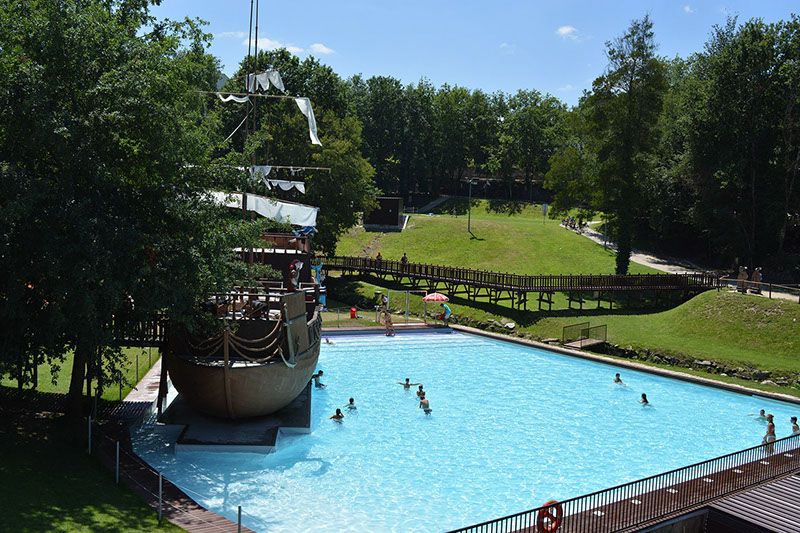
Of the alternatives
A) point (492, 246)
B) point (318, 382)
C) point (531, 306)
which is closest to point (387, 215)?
point (492, 246)

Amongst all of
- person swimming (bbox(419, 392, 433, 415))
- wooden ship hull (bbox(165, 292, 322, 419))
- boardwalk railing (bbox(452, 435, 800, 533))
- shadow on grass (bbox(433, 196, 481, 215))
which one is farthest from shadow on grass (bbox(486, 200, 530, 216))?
boardwalk railing (bbox(452, 435, 800, 533))

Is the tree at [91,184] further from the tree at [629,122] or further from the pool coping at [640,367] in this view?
the tree at [629,122]

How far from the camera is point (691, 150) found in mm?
46594

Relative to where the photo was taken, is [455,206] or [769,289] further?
[455,206]

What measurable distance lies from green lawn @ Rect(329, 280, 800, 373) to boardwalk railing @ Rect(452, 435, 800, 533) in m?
13.8

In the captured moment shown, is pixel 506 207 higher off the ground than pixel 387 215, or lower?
higher

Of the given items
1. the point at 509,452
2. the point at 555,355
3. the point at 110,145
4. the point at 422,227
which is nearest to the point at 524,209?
the point at 422,227

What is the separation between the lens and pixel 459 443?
2309cm

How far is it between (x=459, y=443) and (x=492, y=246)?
35584 mm

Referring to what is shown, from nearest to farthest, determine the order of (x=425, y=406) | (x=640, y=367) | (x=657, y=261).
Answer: (x=425, y=406), (x=640, y=367), (x=657, y=261)

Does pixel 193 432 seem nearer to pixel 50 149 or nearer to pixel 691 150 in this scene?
pixel 50 149

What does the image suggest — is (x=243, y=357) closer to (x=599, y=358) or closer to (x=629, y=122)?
(x=599, y=358)

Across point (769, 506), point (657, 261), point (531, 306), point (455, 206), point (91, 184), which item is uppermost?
point (455, 206)

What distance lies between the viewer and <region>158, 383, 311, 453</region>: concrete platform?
20.4 metres
